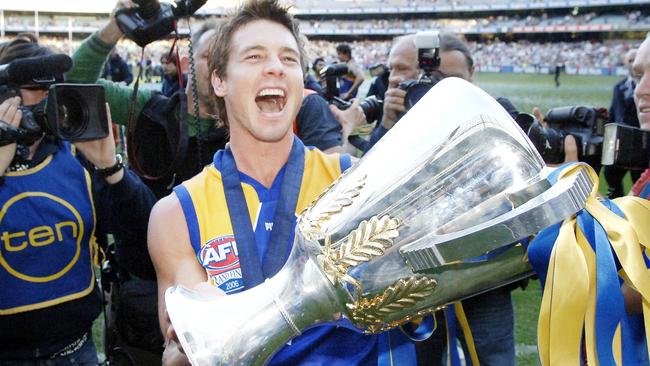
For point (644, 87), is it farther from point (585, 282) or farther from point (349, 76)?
point (349, 76)

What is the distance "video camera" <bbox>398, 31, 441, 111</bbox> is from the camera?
2465mm

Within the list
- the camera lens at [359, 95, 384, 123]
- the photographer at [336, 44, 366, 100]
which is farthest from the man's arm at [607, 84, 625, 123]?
the photographer at [336, 44, 366, 100]

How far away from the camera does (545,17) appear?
130ft

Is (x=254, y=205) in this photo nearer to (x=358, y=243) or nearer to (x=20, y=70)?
(x=358, y=243)

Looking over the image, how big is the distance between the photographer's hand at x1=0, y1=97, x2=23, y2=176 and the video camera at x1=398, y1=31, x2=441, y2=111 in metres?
1.39

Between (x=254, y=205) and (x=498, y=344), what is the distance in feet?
5.24

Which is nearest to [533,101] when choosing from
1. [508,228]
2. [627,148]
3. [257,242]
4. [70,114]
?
[627,148]

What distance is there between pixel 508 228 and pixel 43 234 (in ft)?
4.86

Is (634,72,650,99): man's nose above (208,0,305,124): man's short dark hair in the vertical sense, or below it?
below

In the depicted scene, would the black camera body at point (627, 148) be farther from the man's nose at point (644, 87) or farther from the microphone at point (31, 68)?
the microphone at point (31, 68)

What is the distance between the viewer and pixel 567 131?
1.97m

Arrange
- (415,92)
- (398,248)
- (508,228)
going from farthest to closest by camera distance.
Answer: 1. (415,92)
2. (398,248)
3. (508,228)

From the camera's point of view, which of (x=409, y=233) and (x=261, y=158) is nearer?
(x=409, y=233)

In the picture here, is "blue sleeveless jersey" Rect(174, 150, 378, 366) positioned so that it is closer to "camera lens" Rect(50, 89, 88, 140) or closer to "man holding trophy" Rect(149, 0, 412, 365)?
"man holding trophy" Rect(149, 0, 412, 365)
